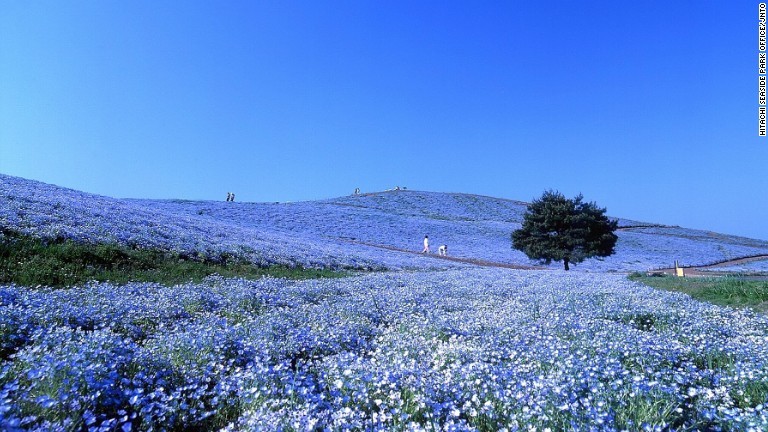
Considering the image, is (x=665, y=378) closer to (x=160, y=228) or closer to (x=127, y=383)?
(x=127, y=383)

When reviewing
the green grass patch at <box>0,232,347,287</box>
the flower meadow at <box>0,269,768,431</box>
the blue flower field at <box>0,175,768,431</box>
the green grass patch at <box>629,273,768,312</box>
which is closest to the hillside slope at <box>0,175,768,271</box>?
the green grass patch at <box>0,232,347,287</box>

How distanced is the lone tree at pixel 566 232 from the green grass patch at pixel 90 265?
23.5m

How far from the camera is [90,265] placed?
37.9 feet

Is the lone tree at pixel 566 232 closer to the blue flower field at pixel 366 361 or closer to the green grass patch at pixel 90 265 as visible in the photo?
the blue flower field at pixel 366 361

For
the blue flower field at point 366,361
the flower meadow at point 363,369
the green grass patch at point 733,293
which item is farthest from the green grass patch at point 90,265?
the green grass patch at point 733,293

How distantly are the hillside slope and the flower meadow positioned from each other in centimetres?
783

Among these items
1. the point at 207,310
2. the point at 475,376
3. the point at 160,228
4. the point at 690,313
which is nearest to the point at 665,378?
the point at 475,376

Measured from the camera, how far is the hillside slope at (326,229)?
1561 cm

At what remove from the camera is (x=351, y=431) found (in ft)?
11.6

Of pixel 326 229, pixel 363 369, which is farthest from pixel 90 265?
pixel 326 229

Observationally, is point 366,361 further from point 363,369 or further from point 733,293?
point 733,293

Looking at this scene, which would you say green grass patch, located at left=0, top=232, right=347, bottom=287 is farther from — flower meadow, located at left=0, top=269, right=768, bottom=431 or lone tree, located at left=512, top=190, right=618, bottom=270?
lone tree, located at left=512, top=190, right=618, bottom=270

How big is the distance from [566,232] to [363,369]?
3082cm

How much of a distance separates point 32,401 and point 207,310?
531 centimetres
